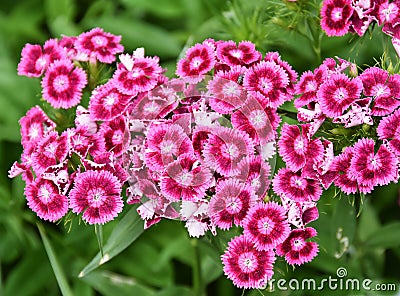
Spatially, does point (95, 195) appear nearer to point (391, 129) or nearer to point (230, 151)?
point (230, 151)

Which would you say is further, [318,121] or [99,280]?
[99,280]

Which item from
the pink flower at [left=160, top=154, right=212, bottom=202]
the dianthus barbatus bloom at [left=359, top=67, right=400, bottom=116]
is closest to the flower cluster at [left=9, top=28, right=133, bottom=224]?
the pink flower at [left=160, top=154, right=212, bottom=202]

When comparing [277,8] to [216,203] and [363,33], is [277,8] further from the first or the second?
[216,203]

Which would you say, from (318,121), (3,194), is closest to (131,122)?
(318,121)

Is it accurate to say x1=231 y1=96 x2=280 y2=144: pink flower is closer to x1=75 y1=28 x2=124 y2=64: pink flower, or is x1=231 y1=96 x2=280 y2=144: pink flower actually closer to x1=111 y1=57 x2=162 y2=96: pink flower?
x1=111 y1=57 x2=162 y2=96: pink flower

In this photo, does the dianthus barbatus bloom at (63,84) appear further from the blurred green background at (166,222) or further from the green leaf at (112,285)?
the green leaf at (112,285)

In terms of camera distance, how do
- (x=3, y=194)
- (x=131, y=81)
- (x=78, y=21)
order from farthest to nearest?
1. (x=78, y=21)
2. (x=3, y=194)
3. (x=131, y=81)

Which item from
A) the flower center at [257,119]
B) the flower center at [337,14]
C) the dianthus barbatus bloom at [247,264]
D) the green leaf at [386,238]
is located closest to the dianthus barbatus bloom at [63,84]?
the flower center at [257,119]
